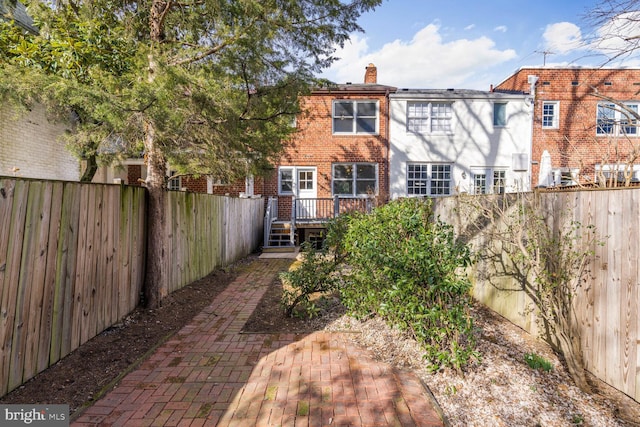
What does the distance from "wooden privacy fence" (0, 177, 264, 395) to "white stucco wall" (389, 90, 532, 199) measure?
10.6m

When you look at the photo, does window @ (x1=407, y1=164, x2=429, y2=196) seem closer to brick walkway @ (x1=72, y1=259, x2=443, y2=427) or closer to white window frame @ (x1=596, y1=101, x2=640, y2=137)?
white window frame @ (x1=596, y1=101, x2=640, y2=137)

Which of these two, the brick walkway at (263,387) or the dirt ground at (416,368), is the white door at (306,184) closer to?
the dirt ground at (416,368)

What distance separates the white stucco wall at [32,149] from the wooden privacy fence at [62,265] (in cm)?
554

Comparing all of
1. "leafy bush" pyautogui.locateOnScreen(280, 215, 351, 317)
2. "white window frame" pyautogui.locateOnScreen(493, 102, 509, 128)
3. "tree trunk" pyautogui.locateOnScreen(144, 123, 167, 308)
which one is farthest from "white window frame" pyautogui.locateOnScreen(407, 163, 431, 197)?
"tree trunk" pyautogui.locateOnScreen(144, 123, 167, 308)

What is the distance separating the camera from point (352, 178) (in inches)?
552

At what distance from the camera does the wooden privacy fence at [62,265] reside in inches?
106

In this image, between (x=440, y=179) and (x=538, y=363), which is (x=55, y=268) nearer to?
(x=538, y=363)

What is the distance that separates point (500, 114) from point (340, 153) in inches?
275

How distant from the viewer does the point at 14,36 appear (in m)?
6.21

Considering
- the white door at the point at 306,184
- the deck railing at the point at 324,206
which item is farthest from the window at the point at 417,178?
the white door at the point at 306,184

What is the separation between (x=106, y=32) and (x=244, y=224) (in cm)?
618

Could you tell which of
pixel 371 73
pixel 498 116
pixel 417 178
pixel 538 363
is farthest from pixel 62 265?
pixel 498 116

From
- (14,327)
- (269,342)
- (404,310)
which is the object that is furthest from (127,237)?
(404,310)

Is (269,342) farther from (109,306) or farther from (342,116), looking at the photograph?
(342,116)
